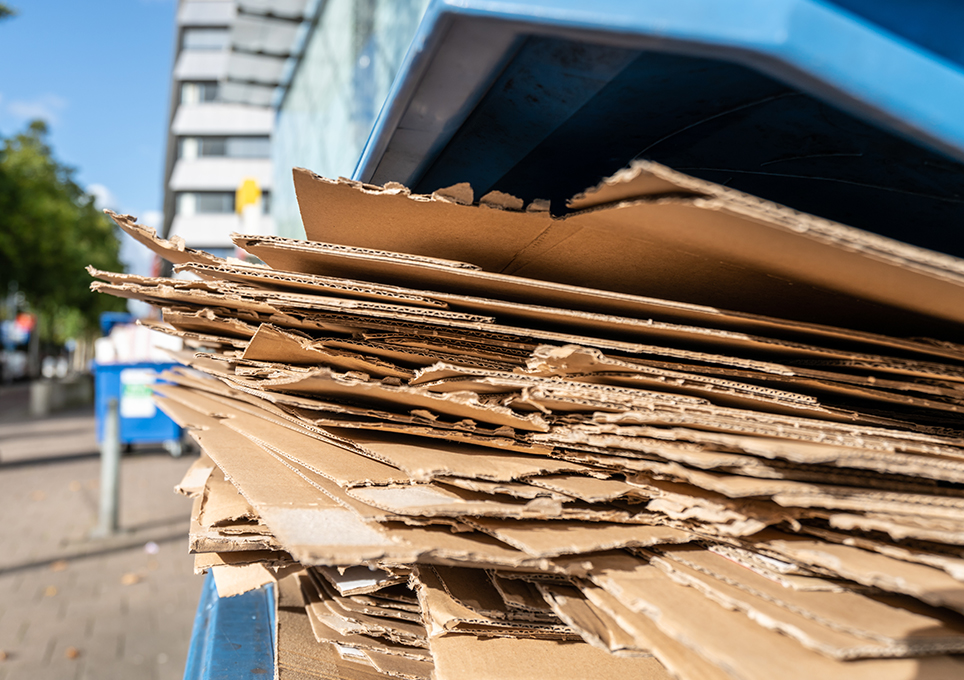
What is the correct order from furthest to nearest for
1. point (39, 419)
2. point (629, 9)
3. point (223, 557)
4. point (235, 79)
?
1. point (39, 419)
2. point (235, 79)
3. point (223, 557)
4. point (629, 9)

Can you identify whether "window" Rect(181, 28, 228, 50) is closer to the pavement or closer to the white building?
the white building

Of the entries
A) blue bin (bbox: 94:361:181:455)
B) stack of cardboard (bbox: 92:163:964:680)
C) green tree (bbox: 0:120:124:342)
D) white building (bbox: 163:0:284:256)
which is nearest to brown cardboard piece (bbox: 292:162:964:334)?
stack of cardboard (bbox: 92:163:964:680)

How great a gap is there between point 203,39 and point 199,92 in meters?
2.39

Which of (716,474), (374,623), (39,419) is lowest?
(39,419)

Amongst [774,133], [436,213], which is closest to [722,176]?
[774,133]

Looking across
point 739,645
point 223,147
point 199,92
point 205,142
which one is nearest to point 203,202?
point 223,147

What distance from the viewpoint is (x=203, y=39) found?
94.3ft

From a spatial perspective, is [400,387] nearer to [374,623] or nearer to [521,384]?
[521,384]

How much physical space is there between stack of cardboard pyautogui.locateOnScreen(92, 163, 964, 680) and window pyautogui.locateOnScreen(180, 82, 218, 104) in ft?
108

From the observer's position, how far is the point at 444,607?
109cm

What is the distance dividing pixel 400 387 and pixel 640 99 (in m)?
0.62

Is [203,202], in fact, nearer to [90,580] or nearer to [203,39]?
[203,39]

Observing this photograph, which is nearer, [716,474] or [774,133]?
[716,474]

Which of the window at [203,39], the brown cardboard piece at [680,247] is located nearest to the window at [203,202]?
the window at [203,39]
